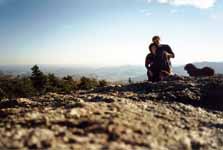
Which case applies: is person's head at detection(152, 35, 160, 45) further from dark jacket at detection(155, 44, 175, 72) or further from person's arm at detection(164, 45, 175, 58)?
person's arm at detection(164, 45, 175, 58)

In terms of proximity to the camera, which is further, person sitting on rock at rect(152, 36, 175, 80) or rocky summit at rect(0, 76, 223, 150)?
person sitting on rock at rect(152, 36, 175, 80)

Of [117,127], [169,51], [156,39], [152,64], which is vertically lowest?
[117,127]

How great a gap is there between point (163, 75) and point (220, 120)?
652 centimetres

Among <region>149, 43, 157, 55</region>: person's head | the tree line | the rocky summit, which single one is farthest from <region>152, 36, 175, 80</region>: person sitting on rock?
the tree line

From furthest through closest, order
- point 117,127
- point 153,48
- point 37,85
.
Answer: point 37,85 < point 153,48 < point 117,127

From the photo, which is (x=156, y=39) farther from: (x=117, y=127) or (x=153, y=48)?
(x=117, y=127)

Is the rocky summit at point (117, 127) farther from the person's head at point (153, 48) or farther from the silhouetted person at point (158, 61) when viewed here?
the person's head at point (153, 48)

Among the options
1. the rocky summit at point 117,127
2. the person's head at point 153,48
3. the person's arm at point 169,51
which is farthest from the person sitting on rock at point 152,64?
the rocky summit at point 117,127

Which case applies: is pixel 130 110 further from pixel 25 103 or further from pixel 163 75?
pixel 163 75

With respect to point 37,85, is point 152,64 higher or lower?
higher

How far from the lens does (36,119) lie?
7016 millimetres

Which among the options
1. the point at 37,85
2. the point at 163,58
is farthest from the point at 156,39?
the point at 37,85

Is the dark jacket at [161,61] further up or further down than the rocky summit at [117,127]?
further up

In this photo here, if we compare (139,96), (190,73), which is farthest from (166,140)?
(190,73)
